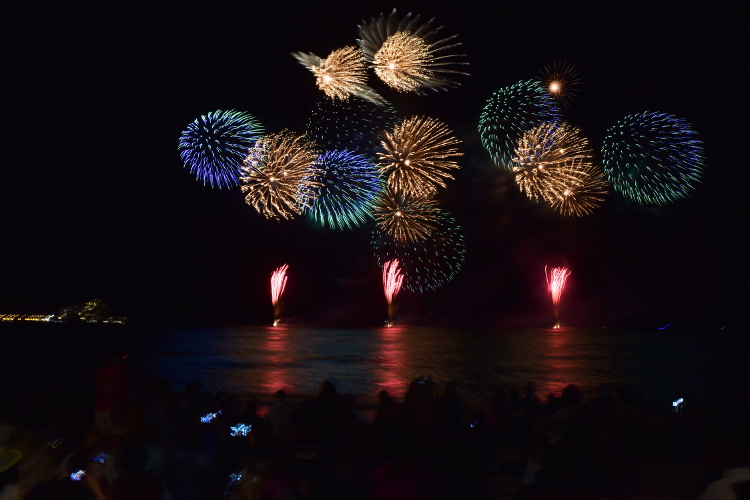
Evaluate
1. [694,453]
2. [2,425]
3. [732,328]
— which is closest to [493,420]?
[694,453]

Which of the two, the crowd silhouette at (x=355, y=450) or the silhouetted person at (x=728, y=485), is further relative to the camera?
the silhouetted person at (x=728, y=485)

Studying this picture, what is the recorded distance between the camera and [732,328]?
14575 cm

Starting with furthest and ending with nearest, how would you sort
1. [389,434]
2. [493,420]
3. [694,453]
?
[493,420] → [694,453] → [389,434]

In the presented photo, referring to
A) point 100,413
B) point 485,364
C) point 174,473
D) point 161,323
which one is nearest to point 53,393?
point 100,413

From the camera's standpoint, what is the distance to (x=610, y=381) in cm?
3500

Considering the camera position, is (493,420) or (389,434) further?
(493,420)

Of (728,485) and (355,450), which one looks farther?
(355,450)

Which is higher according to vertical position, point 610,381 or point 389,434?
point 389,434

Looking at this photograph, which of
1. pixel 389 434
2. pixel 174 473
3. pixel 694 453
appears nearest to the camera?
pixel 389 434

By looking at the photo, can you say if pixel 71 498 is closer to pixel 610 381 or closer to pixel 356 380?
pixel 356 380

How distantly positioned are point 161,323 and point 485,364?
162 meters

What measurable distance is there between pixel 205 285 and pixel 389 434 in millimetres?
201768

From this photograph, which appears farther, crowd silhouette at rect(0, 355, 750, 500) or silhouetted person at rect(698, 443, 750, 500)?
silhouetted person at rect(698, 443, 750, 500)

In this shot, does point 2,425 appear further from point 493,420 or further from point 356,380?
point 356,380
